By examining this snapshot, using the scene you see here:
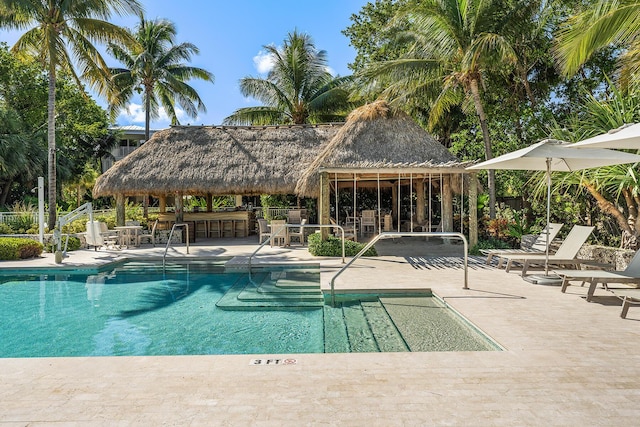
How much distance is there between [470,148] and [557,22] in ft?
16.5

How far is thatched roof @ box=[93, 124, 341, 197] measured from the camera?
13719 mm

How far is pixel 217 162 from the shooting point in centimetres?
1437

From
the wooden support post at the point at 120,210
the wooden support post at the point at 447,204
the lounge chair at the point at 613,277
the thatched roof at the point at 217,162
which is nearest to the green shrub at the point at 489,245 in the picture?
the wooden support post at the point at 447,204

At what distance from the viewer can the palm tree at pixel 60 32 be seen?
1271 centimetres

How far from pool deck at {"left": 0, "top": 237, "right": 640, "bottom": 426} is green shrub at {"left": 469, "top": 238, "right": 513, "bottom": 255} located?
5.71m

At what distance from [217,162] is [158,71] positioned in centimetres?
830

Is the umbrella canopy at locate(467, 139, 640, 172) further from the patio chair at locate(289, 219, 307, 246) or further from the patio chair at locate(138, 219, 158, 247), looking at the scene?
the patio chair at locate(138, 219, 158, 247)

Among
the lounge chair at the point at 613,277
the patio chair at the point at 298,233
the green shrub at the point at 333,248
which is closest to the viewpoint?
the lounge chair at the point at 613,277

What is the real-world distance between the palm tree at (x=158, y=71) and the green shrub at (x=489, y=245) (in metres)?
15.9

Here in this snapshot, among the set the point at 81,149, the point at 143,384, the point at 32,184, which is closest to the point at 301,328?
the point at 143,384

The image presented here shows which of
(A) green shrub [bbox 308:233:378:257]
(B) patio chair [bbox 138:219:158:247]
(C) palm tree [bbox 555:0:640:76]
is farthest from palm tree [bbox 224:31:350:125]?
(C) palm tree [bbox 555:0:640:76]

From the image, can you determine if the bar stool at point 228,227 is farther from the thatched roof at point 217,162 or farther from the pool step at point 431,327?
the pool step at point 431,327

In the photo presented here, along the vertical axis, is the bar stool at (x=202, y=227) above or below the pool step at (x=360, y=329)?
above

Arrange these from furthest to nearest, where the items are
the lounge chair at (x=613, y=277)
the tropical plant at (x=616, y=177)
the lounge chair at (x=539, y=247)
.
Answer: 1. the lounge chair at (x=539, y=247)
2. the tropical plant at (x=616, y=177)
3. the lounge chair at (x=613, y=277)
